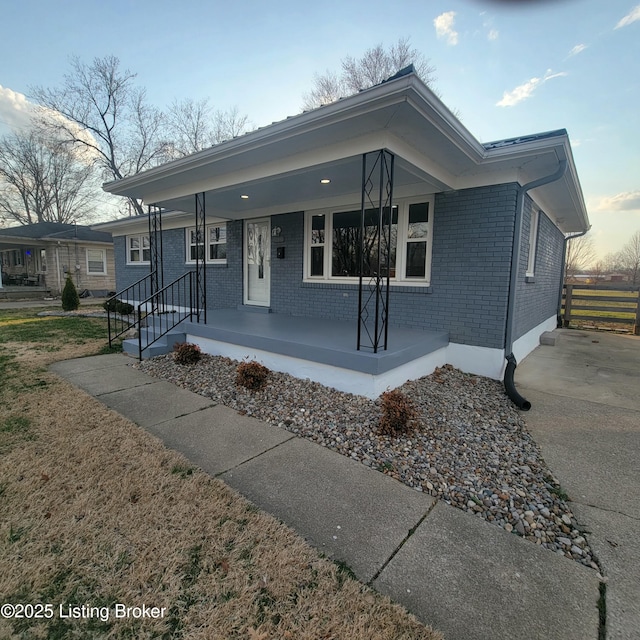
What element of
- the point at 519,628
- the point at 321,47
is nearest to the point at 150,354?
the point at 519,628

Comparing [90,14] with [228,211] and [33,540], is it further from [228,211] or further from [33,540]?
[33,540]

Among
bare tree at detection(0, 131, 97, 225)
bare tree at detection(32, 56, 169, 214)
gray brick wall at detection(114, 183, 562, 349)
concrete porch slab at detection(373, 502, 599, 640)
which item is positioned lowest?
concrete porch slab at detection(373, 502, 599, 640)

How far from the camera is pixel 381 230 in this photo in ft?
14.2

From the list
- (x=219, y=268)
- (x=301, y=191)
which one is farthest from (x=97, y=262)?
(x=301, y=191)

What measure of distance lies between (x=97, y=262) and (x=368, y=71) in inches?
654

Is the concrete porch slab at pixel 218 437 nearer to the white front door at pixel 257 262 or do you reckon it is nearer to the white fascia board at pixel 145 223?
the white front door at pixel 257 262

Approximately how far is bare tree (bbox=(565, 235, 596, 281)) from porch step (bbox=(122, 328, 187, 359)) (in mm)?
26482

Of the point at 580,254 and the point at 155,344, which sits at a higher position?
the point at 580,254

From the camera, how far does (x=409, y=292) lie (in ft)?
19.0

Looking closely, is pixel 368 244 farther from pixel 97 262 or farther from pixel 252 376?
pixel 97 262

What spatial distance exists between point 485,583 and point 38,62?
19083 mm

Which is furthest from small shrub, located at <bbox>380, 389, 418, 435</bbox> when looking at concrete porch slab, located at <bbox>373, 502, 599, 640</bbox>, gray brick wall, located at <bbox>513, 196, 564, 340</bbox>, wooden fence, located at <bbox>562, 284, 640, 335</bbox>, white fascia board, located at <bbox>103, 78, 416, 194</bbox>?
wooden fence, located at <bbox>562, 284, 640, 335</bbox>

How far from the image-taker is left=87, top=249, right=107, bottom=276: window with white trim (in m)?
18.1

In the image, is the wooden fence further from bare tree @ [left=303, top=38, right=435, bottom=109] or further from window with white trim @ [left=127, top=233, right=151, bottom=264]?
window with white trim @ [left=127, top=233, right=151, bottom=264]
